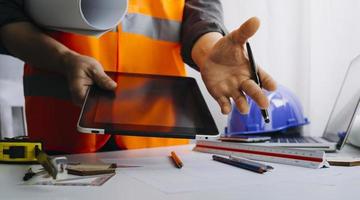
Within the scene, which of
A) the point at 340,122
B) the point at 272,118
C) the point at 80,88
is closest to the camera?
the point at 80,88

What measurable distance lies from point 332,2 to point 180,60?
2.15 ft

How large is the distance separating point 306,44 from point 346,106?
1.31 ft

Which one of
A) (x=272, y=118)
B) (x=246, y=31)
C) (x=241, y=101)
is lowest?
(x=272, y=118)

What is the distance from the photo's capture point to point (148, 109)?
0.68 metres

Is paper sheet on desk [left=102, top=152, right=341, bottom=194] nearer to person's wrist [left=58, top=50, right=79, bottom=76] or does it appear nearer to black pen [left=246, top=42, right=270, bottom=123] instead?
black pen [left=246, top=42, right=270, bottom=123]

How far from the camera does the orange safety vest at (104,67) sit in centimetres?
88

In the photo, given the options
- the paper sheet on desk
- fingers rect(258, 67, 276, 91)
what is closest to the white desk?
the paper sheet on desk

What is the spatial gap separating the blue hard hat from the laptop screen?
10 centimetres

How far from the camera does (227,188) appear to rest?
489mm

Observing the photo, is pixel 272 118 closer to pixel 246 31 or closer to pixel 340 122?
pixel 340 122

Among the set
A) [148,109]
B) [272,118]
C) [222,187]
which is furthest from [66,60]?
[272,118]

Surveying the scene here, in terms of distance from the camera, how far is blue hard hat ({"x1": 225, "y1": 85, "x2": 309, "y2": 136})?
1123 millimetres

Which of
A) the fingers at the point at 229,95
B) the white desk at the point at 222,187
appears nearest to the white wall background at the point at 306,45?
the fingers at the point at 229,95

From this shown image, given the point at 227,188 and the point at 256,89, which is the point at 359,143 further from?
the point at 227,188
